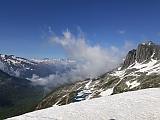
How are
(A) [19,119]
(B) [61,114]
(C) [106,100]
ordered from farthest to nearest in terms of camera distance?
1. (C) [106,100]
2. (B) [61,114]
3. (A) [19,119]

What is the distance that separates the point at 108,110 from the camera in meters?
23.7

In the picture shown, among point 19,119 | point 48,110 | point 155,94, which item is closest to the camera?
point 19,119

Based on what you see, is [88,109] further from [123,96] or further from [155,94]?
[155,94]

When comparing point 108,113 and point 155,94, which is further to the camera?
point 155,94

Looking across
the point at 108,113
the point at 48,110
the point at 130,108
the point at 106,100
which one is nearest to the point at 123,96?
the point at 106,100

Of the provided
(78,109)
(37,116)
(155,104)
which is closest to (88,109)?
(78,109)

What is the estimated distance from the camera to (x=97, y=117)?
21.7 metres

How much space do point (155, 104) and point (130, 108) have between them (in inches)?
112

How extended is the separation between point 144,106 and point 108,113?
12.9ft

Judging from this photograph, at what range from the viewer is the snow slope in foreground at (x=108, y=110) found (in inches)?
851

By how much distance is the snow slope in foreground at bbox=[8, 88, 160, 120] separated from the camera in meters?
21.6

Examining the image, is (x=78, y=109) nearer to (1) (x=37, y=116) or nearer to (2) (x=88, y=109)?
(2) (x=88, y=109)

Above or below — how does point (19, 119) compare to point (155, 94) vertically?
below

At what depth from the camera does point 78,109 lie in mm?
23797
